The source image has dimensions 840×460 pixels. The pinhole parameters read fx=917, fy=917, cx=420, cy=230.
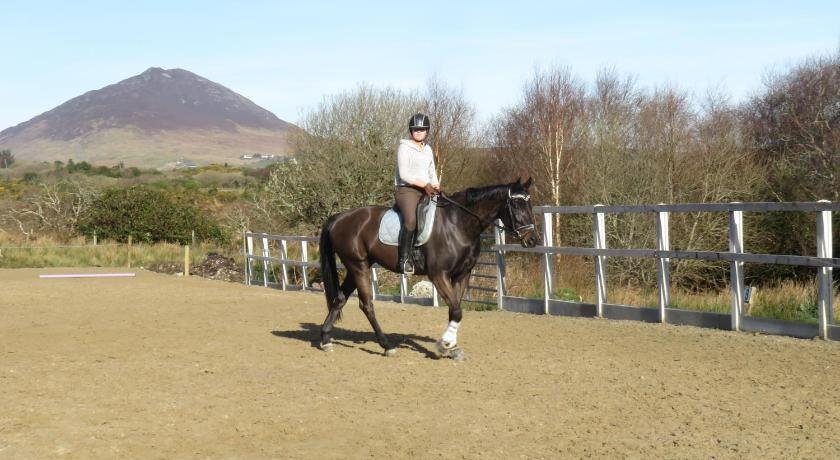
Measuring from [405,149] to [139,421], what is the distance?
4518 mm

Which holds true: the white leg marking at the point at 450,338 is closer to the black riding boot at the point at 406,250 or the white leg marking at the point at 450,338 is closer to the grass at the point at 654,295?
the black riding boot at the point at 406,250

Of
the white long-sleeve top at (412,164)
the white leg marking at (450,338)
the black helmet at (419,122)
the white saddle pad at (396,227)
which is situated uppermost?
the black helmet at (419,122)

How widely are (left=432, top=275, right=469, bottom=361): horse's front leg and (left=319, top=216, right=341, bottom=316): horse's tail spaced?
1.48 meters

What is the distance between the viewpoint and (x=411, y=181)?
10117 mm

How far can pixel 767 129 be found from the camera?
1574 inches

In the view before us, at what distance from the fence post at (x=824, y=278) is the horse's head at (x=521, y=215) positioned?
10.1 feet

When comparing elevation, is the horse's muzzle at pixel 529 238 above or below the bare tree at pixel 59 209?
below

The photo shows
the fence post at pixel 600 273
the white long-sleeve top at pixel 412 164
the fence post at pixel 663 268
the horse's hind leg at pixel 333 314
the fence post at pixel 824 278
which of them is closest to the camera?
the fence post at pixel 824 278

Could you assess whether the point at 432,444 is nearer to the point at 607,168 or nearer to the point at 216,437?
the point at 216,437

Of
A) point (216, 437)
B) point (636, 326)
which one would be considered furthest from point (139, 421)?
point (636, 326)

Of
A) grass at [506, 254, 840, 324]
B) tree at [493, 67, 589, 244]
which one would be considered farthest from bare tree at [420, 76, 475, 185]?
grass at [506, 254, 840, 324]

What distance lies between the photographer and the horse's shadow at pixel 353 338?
10.9m

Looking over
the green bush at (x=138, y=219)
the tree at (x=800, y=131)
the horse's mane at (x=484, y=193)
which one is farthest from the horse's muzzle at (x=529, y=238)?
the green bush at (x=138, y=219)

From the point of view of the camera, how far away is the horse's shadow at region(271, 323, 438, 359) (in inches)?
428
